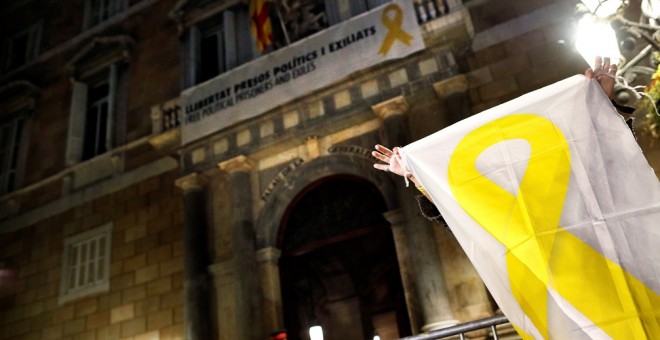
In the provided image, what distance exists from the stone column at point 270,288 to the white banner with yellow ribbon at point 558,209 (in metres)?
5.74

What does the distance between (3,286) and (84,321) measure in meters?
3.14

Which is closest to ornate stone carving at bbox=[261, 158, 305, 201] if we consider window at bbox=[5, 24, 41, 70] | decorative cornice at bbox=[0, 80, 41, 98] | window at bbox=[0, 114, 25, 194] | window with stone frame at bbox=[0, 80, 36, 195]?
window with stone frame at bbox=[0, 80, 36, 195]

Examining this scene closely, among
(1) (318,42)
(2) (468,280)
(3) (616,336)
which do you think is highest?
(1) (318,42)

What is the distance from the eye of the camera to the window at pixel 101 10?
545 inches

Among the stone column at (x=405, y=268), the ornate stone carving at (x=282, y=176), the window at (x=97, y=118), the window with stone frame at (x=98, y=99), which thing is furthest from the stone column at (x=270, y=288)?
the window at (x=97, y=118)

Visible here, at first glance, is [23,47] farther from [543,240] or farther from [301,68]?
[543,240]

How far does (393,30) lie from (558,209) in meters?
6.43

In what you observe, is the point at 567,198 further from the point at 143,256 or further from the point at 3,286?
the point at 3,286

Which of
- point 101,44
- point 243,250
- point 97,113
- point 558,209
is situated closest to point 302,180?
point 243,250

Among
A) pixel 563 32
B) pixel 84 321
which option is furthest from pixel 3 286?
pixel 563 32

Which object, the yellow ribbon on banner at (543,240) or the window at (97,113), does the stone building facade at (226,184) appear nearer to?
the window at (97,113)

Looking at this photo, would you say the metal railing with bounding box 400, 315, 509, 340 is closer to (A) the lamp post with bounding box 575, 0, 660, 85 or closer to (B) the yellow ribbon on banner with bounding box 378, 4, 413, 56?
(A) the lamp post with bounding box 575, 0, 660, 85

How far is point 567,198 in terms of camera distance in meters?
2.96

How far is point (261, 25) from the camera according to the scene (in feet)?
33.8
